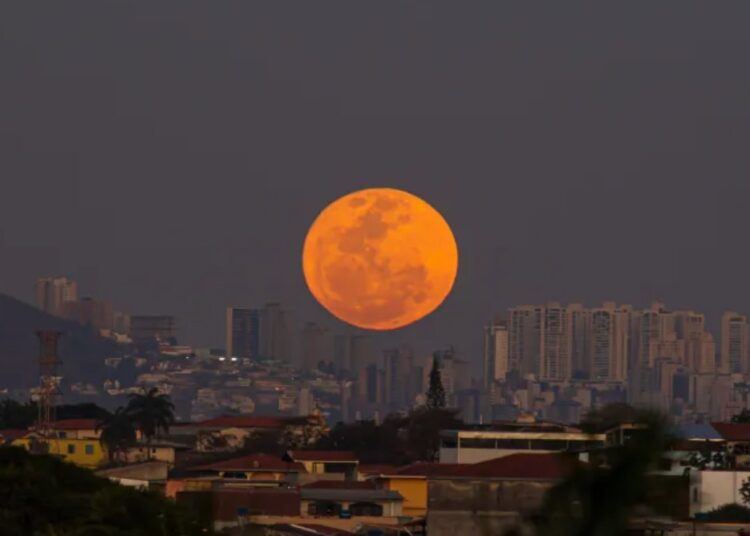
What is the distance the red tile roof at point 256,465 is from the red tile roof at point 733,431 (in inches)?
412

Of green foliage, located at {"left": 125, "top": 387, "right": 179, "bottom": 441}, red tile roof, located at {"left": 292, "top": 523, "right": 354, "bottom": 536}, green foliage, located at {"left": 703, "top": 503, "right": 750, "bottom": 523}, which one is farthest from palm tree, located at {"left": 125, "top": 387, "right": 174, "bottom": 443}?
green foliage, located at {"left": 703, "top": 503, "right": 750, "bottom": 523}

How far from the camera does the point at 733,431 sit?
57750 millimetres

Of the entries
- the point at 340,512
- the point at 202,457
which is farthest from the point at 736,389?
the point at 340,512

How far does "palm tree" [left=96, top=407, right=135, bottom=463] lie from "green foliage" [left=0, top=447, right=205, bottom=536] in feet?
160

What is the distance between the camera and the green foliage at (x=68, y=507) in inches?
924

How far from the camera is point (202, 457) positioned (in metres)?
77.4

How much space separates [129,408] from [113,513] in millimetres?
65998

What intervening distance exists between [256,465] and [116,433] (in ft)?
75.9

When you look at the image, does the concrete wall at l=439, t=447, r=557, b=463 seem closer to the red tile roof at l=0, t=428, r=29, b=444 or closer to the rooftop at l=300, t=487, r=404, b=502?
the rooftop at l=300, t=487, r=404, b=502

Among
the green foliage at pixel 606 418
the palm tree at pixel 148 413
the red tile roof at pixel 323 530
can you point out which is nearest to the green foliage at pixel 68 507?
the red tile roof at pixel 323 530

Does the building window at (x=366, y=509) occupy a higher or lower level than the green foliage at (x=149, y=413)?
lower

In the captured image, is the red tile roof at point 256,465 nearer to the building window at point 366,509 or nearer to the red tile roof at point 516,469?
the building window at point 366,509

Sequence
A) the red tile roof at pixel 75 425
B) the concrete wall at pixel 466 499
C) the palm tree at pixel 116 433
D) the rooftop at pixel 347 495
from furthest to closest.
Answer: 1. the red tile roof at pixel 75 425
2. the palm tree at pixel 116 433
3. the rooftop at pixel 347 495
4. the concrete wall at pixel 466 499

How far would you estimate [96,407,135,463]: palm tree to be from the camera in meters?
82.1
